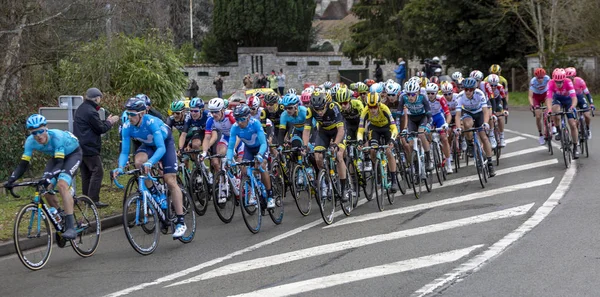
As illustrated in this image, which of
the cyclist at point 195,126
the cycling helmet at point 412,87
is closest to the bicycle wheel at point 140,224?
the cyclist at point 195,126

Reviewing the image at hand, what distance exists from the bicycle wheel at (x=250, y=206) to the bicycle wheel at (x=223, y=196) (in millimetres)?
763

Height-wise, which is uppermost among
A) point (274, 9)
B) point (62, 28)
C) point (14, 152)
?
point (274, 9)

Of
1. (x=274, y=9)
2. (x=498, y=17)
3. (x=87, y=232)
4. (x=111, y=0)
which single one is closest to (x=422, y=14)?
(x=498, y=17)

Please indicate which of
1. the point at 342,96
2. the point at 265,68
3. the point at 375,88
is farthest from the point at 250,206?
the point at 265,68

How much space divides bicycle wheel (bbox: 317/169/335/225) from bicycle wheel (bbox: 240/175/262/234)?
91 centimetres

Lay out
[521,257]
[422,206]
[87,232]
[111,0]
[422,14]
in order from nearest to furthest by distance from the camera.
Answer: [521,257]
[87,232]
[422,206]
[111,0]
[422,14]

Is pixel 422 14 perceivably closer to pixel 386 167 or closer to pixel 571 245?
pixel 386 167

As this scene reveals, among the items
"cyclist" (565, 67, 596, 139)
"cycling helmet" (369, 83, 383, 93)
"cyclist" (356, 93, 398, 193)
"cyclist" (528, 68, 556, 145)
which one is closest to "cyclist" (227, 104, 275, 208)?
"cyclist" (356, 93, 398, 193)

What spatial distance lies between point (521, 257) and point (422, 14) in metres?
39.1

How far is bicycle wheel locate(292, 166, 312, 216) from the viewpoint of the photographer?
13.3 meters

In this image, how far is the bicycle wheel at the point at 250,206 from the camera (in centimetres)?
1238

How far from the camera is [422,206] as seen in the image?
1426cm

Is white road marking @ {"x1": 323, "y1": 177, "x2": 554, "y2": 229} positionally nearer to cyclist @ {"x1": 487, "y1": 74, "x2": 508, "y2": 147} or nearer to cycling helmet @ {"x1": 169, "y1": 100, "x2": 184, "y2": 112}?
cycling helmet @ {"x1": 169, "y1": 100, "x2": 184, "y2": 112}

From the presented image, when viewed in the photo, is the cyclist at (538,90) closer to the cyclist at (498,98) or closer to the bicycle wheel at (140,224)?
the cyclist at (498,98)
